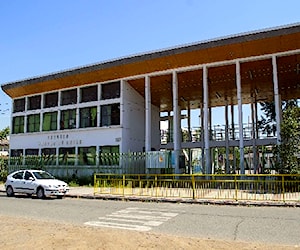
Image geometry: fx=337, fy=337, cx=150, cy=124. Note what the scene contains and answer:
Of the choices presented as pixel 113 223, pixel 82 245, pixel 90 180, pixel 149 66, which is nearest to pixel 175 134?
pixel 149 66

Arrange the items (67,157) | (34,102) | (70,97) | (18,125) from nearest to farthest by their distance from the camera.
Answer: (67,157), (70,97), (34,102), (18,125)

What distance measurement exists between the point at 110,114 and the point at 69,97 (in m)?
5.64

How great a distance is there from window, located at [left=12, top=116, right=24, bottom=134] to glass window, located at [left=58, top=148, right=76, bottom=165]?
279 inches

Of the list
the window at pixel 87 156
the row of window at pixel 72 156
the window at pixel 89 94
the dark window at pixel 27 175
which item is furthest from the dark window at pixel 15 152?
the dark window at pixel 27 175

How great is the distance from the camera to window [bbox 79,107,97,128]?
31094mm

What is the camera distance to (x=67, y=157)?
103 ft

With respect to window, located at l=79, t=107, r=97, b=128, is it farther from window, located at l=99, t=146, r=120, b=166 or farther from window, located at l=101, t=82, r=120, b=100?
window, located at l=99, t=146, r=120, b=166

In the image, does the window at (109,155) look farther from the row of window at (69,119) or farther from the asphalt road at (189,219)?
the asphalt road at (189,219)

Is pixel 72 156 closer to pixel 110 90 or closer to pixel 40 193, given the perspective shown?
pixel 110 90

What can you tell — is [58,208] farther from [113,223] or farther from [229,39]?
[229,39]

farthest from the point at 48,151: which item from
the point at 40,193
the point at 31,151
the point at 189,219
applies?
the point at 189,219

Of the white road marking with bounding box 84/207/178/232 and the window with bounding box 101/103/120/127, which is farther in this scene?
the window with bounding box 101/103/120/127

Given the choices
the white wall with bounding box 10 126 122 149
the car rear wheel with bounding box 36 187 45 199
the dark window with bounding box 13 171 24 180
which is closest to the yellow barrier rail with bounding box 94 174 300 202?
the car rear wheel with bounding box 36 187 45 199

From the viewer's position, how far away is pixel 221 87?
31.4 m
